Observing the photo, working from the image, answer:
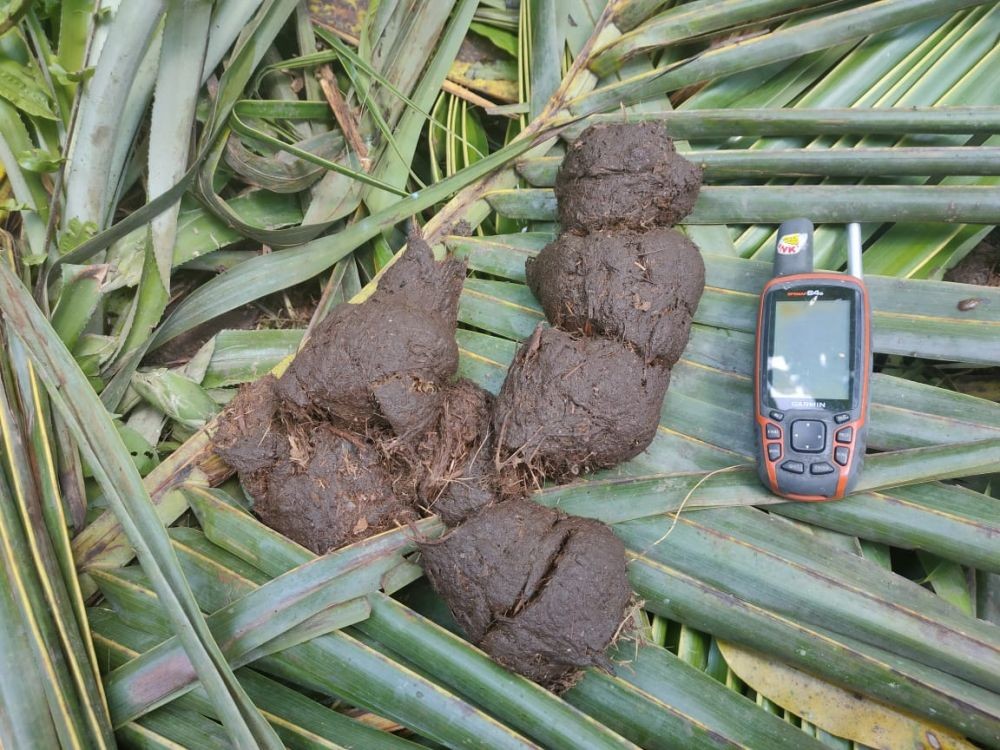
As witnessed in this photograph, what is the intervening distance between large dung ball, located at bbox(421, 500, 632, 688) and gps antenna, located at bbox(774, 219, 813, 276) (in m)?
0.69

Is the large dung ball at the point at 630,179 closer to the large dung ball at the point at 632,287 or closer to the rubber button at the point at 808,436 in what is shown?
the large dung ball at the point at 632,287

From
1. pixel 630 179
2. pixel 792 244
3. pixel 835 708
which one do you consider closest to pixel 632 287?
pixel 630 179

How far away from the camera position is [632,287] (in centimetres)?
142

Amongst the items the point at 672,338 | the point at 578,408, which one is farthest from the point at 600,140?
the point at 578,408

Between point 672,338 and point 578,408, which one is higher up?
point 672,338

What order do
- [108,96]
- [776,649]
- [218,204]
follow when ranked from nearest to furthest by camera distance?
1. [776,649]
2. [108,96]
3. [218,204]

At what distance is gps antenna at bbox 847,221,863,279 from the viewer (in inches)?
56.2

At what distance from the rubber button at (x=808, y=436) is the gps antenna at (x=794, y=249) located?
33 cm

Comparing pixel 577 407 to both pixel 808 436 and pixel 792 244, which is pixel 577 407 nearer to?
pixel 808 436

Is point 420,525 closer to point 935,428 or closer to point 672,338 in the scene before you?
point 672,338

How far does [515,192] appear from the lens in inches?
67.1

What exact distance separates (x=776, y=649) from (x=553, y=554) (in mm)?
454

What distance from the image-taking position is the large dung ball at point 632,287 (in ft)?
4.63

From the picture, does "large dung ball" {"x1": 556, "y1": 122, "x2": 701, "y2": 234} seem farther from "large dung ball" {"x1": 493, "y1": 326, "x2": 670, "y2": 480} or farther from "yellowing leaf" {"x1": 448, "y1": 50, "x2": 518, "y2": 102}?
"yellowing leaf" {"x1": 448, "y1": 50, "x2": 518, "y2": 102}
